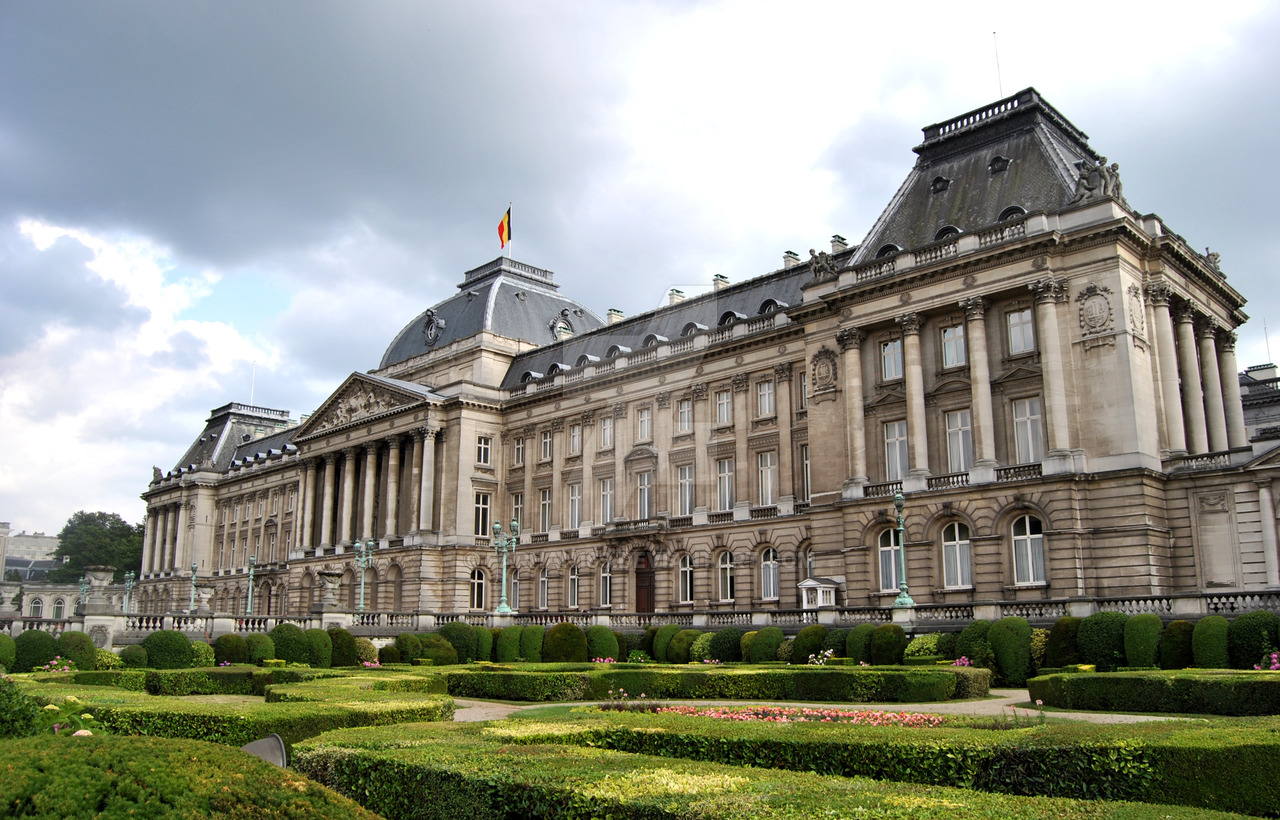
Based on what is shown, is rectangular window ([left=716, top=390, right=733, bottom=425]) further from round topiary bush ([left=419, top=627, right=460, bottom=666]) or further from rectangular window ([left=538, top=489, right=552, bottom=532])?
round topiary bush ([left=419, top=627, right=460, bottom=666])

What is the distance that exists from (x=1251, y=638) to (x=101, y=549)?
429 ft

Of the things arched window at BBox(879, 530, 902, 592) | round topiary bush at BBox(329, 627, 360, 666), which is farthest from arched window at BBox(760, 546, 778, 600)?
round topiary bush at BBox(329, 627, 360, 666)

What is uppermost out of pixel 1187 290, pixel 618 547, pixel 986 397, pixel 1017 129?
pixel 1017 129

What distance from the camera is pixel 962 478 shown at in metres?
40.9

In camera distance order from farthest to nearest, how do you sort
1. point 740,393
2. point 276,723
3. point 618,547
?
1. point 618,547
2. point 740,393
3. point 276,723

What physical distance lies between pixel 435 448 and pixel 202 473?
45.0m

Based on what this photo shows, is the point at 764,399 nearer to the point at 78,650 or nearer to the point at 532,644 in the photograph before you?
the point at 532,644

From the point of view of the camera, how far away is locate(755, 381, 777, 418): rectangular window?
2083 inches

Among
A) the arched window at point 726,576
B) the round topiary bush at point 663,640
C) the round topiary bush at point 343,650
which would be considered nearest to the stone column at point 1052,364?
the round topiary bush at point 663,640

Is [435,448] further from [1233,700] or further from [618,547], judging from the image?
[1233,700]

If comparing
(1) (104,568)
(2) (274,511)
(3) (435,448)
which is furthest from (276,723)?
(1) (104,568)

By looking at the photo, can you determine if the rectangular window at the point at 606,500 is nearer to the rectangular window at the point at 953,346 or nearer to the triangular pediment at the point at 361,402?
the triangular pediment at the point at 361,402

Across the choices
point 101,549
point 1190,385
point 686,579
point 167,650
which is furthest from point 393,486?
point 101,549

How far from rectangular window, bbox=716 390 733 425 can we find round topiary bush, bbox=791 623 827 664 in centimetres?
2141
